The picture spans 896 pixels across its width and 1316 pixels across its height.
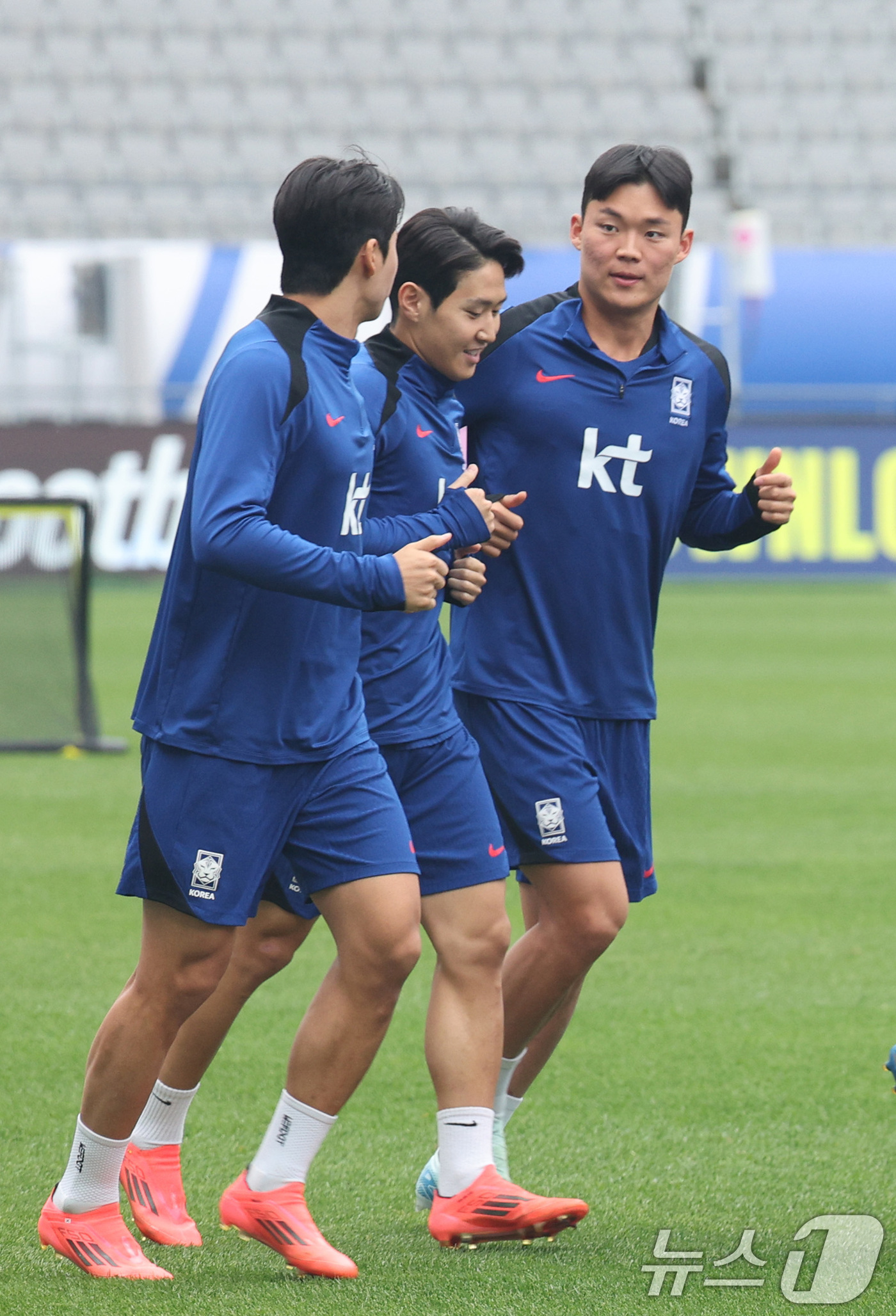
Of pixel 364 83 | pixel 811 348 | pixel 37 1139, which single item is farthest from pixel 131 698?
pixel 364 83

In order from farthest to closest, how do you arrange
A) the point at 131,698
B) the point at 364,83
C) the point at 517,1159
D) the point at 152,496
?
the point at 364,83, the point at 152,496, the point at 131,698, the point at 517,1159

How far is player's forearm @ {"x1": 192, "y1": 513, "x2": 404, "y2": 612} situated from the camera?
309 cm

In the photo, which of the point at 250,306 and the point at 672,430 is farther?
the point at 250,306

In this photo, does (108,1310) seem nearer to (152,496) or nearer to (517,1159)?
(517,1159)

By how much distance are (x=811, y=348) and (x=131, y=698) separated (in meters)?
13.3

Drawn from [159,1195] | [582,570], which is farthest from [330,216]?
[159,1195]

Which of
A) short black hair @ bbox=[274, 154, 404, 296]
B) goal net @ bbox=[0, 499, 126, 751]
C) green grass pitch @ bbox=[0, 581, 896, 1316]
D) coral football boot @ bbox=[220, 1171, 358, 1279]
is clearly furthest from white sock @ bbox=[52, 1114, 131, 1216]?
A: goal net @ bbox=[0, 499, 126, 751]

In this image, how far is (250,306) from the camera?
21547 mm

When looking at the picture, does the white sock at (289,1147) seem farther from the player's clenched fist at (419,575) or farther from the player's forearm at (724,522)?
the player's forearm at (724,522)

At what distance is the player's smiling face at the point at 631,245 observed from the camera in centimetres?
397

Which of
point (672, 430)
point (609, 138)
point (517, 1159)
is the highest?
point (609, 138)

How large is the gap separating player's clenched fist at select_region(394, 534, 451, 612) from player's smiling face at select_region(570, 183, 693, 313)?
1018mm

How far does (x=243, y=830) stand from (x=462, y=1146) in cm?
81

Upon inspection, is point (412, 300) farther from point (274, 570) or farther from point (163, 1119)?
point (163, 1119)
